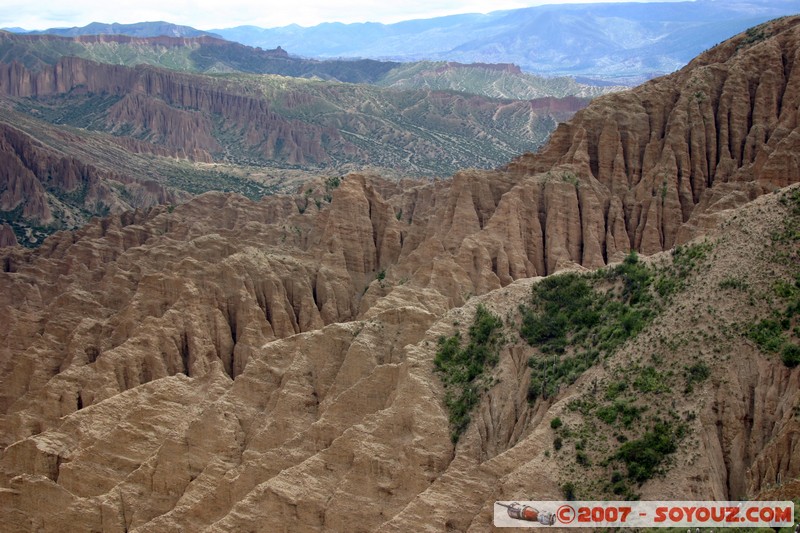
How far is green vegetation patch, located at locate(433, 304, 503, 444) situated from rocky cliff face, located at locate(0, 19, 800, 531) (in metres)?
0.59

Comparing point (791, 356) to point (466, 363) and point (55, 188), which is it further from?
point (55, 188)

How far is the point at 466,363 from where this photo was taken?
4912 cm

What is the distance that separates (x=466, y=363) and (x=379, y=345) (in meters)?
6.51

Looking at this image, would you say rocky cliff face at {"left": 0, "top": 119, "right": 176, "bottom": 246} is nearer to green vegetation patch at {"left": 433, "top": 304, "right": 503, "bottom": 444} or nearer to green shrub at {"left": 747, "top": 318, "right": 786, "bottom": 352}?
green vegetation patch at {"left": 433, "top": 304, "right": 503, "bottom": 444}

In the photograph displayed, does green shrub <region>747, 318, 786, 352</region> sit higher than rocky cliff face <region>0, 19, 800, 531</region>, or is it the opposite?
green shrub <region>747, 318, 786, 352</region>

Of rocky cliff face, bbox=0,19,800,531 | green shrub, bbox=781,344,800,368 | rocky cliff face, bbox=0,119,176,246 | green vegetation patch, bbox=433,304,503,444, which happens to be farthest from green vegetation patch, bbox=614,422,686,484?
rocky cliff face, bbox=0,119,176,246

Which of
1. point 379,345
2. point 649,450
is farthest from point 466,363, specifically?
point 649,450

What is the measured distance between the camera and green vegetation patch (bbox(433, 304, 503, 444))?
4641 centimetres

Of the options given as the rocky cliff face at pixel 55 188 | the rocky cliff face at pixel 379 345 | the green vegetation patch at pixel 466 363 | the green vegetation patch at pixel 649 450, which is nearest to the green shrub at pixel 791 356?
the rocky cliff face at pixel 379 345

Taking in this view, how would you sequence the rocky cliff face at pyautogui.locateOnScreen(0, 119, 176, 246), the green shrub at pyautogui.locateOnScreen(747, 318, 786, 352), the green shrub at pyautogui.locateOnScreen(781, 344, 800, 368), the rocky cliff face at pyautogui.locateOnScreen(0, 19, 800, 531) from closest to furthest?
the green shrub at pyautogui.locateOnScreen(781, 344, 800, 368), the green shrub at pyautogui.locateOnScreen(747, 318, 786, 352), the rocky cliff face at pyautogui.locateOnScreen(0, 19, 800, 531), the rocky cliff face at pyautogui.locateOnScreen(0, 119, 176, 246)

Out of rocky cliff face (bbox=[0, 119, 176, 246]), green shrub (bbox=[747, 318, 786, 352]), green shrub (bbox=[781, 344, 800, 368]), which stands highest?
green shrub (bbox=[747, 318, 786, 352])

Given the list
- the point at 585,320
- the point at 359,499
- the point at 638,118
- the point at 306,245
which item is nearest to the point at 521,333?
the point at 585,320

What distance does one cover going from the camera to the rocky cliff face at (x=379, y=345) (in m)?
41.7

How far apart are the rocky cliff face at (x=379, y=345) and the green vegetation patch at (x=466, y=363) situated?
59cm
